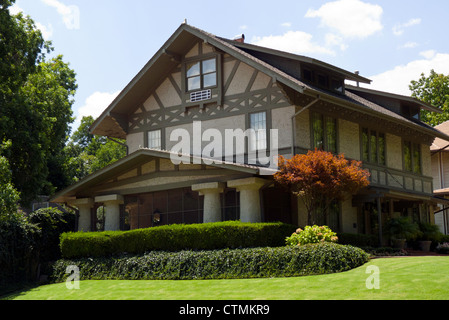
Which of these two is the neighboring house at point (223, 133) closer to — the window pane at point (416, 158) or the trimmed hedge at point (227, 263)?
the window pane at point (416, 158)

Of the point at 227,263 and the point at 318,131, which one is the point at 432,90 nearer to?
the point at 318,131

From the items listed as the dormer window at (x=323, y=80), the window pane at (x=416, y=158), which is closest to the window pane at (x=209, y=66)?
the dormer window at (x=323, y=80)

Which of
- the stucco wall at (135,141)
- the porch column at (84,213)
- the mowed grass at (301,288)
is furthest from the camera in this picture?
the stucco wall at (135,141)

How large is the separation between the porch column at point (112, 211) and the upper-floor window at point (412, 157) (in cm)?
1506

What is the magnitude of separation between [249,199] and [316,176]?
2.62 meters

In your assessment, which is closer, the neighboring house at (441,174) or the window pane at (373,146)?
the window pane at (373,146)

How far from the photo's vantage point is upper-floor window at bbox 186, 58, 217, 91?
26.9m

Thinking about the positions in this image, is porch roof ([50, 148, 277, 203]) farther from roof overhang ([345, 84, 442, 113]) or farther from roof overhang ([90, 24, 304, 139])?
roof overhang ([345, 84, 442, 113])

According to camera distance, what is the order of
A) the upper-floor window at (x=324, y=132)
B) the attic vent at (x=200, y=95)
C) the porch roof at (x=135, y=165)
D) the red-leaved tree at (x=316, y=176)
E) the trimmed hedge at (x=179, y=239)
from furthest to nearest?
the attic vent at (x=200, y=95)
the upper-floor window at (x=324, y=132)
the porch roof at (x=135, y=165)
the red-leaved tree at (x=316, y=176)
the trimmed hedge at (x=179, y=239)

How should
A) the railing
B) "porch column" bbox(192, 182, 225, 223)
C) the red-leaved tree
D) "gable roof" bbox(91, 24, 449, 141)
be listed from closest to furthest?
the red-leaved tree < "porch column" bbox(192, 182, 225, 223) < "gable roof" bbox(91, 24, 449, 141) < the railing

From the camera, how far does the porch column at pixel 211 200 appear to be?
2319 centimetres

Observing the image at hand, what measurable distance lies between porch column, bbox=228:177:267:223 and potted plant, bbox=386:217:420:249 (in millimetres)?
7618

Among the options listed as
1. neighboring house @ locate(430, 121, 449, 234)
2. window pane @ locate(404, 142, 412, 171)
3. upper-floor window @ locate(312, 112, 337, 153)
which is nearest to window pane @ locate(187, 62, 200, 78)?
upper-floor window @ locate(312, 112, 337, 153)

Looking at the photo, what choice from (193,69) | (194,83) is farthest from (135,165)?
(193,69)
